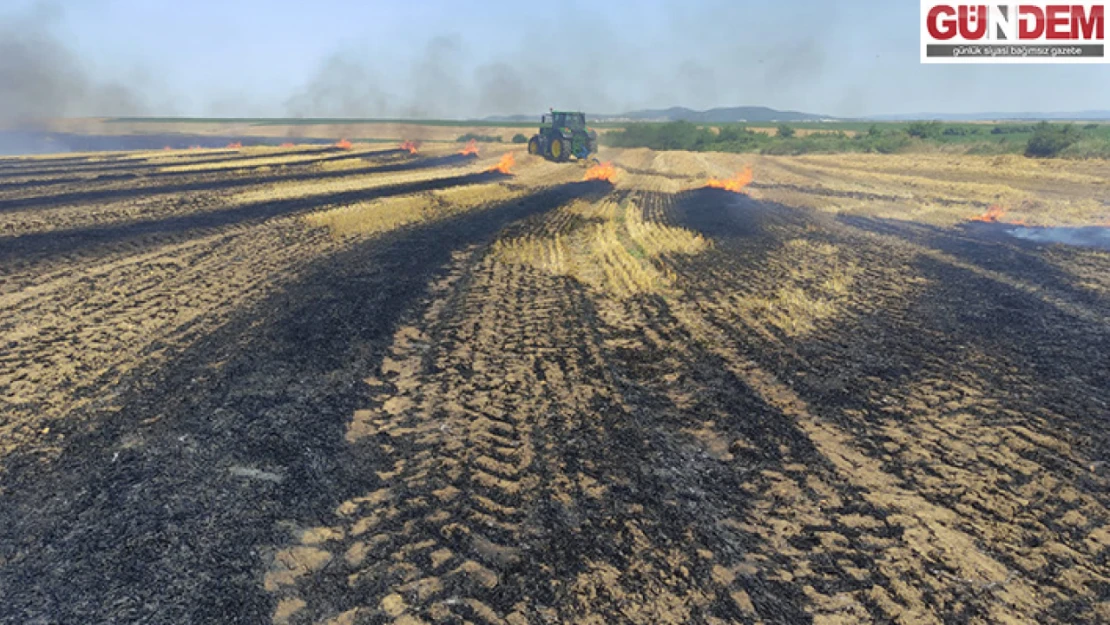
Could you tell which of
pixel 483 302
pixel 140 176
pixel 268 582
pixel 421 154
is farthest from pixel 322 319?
pixel 421 154

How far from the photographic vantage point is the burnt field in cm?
Answer: 376

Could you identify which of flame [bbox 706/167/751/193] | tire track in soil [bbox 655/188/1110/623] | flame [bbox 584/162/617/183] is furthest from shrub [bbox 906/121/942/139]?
tire track in soil [bbox 655/188/1110/623]

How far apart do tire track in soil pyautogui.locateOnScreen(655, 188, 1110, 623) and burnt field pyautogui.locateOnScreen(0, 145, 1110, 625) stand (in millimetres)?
30

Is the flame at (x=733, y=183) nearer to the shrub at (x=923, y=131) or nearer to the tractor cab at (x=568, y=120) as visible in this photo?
the tractor cab at (x=568, y=120)

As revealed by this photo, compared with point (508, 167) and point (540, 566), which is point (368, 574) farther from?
point (508, 167)

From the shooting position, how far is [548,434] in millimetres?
5547

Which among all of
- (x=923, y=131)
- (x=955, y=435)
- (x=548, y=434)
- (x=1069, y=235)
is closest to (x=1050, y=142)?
(x=923, y=131)

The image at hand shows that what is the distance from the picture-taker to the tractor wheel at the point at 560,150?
1302 inches

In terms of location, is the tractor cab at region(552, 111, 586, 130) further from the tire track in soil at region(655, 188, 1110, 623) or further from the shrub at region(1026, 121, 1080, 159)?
the shrub at region(1026, 121, 1080, 159)

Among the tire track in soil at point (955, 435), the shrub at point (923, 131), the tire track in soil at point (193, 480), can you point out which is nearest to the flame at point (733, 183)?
the tire track in soil at point (955, 435)

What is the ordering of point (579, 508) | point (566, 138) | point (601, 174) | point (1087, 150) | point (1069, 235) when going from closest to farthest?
point (579, 508) < point (1069, 235) < point (601, 174) < point (1087, 150) < point (566, 138)

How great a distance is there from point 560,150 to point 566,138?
0.80 metres

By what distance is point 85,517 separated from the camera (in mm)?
4340

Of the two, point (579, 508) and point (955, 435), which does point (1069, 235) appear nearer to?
point (955, 435)
